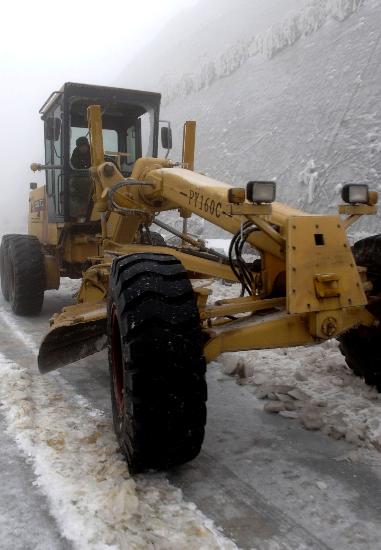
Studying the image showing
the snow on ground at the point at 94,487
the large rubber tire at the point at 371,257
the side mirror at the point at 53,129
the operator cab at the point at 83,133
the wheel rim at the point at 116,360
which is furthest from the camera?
the side mirror at the point at 53,129

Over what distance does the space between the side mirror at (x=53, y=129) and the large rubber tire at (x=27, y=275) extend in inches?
57.6

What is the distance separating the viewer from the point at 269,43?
24.9 metres

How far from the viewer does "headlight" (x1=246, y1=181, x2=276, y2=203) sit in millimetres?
3217

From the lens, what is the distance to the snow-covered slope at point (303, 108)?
52.2ft

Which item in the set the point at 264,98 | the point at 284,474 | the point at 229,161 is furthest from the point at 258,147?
the point at 284,474

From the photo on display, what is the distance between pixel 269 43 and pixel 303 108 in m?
6.99

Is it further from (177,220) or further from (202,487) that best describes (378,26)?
(202,487)

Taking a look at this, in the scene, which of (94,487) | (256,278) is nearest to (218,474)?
(94,487)

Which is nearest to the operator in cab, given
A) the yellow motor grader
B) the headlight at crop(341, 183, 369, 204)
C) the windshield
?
the windshield

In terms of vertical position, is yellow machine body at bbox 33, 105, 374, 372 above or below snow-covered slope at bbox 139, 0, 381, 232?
below

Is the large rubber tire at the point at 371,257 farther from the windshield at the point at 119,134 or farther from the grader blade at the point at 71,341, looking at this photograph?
the windshield at the point at 119,134

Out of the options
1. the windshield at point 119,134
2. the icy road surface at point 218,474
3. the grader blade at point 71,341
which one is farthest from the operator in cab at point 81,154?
the grader blade at point 71,341

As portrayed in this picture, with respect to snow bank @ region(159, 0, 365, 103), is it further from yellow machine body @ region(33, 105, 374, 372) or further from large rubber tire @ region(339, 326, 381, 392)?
large rubber tire @ region(339, 326, 381, 392)

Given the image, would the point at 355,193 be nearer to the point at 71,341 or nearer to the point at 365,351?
the point at 365,351
